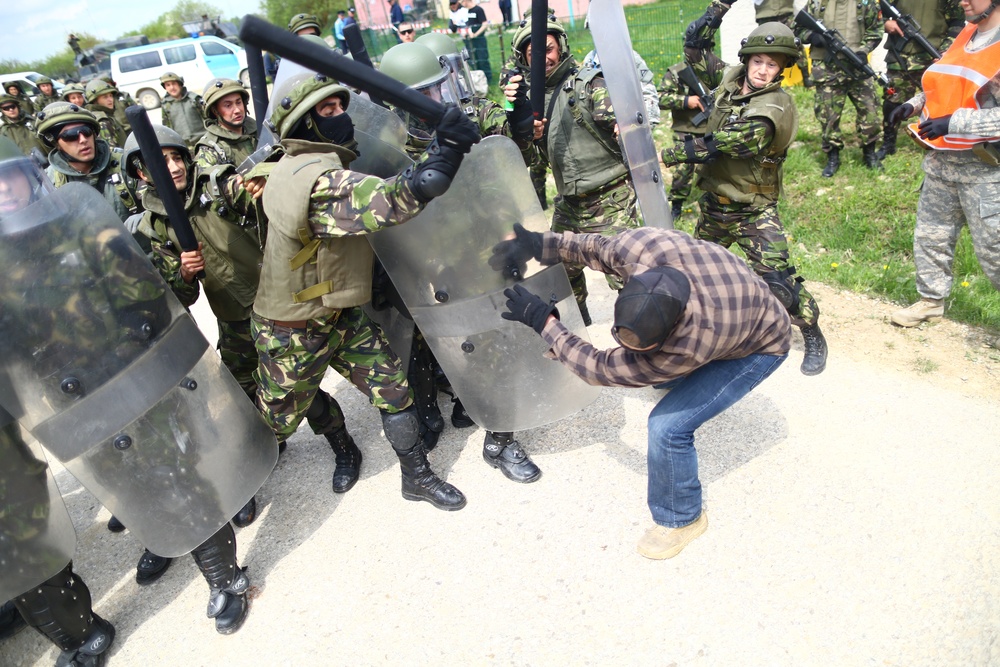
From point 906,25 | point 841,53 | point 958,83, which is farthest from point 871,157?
point 958,83

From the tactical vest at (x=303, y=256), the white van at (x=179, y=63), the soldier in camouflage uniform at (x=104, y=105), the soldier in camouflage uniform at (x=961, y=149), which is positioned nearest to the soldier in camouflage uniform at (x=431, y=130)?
the tactical vest at (x=303, y=256)

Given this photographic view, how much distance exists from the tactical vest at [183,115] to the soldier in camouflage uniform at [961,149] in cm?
860

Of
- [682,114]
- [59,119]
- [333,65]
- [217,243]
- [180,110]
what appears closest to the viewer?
[333,65]

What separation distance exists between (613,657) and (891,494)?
1440 millimetres

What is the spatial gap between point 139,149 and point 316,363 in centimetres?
131

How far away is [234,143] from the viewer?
504cm

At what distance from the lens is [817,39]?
6.59 m

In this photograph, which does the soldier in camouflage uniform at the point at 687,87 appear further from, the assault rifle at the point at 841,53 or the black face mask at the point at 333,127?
the black face mask at the point at 333,127

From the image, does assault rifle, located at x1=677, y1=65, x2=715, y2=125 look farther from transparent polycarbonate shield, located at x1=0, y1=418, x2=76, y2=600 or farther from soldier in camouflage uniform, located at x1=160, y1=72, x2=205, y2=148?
soldier in camouflage uniform, located at x1=160, y1=72, x2=205, y2=148

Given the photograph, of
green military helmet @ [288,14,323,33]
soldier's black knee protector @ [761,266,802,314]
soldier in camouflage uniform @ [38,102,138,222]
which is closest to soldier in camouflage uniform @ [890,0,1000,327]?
soldier's black knee protector @ [761,266,802,314]

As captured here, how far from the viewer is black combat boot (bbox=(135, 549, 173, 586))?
121 inches

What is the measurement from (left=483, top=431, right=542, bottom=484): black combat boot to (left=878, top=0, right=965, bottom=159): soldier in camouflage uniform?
521cm

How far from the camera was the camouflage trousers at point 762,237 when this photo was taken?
385 cm

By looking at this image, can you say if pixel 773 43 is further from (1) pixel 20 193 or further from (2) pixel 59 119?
(2) pixel 59 119
